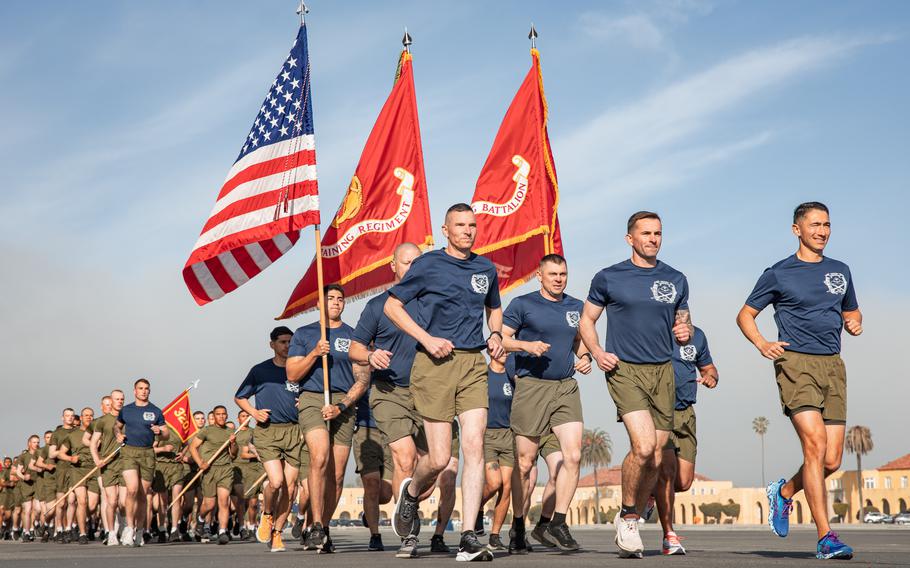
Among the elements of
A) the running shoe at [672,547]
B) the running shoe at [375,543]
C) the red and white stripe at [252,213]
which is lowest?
the running shoe at [375,543]

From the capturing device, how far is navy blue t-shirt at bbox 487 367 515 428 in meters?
12.5

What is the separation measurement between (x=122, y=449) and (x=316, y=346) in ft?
22.3

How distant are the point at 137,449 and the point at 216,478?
3.14m

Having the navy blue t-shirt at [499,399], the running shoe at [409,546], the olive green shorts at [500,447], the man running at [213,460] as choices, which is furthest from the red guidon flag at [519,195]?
the running shoe at [409,546]

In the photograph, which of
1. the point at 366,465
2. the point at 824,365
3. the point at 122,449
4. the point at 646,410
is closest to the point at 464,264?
the point at 646,410

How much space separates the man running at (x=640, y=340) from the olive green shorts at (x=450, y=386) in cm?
103

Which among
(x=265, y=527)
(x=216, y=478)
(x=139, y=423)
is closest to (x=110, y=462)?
(x=139, y=423)

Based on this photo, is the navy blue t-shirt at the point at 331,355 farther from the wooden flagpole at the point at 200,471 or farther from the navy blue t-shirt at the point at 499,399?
the wooden flagpole at the point at 200,471

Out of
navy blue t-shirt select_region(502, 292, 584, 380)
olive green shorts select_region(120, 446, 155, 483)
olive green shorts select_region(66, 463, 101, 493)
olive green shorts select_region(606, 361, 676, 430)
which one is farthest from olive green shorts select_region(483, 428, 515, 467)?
olive green shorts select_region(66, 463, 101, 493)

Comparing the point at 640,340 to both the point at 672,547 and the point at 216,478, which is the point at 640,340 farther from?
the point at 216,478

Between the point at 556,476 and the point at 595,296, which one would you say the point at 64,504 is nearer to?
the point at 556,476

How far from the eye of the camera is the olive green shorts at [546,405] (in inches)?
419

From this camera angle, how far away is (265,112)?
14891 mm

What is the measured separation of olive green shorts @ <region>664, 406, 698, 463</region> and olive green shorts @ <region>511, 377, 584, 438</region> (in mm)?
1392
